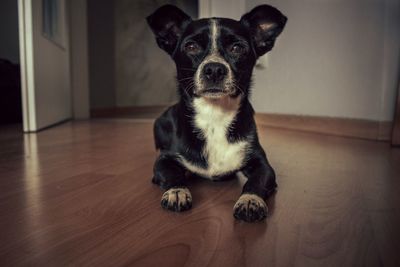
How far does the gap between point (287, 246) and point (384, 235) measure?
0.88 feet

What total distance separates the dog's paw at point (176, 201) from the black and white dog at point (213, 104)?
0.11 m

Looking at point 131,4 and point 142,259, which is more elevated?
point 131,4

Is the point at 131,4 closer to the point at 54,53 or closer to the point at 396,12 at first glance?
the point at 54,53

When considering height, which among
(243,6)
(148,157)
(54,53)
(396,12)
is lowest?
(148,157)

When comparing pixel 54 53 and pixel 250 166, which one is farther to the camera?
pixel 54 53

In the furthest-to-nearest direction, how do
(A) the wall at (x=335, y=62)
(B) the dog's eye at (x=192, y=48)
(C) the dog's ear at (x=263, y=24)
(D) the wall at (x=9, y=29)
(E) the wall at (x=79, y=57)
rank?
(E) the wall at (x=79, y=57), (D) the wall at (x=9, y=29), (A) the wall at (x=335, y=62), (C) the dog's ear at (x=263, y=24), (B) the dog's eye at (x=192, y=48)

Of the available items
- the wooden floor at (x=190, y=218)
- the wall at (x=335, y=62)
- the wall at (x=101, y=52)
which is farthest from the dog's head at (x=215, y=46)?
the wall at (x=101, y=52)

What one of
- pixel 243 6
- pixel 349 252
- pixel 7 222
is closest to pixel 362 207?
pixel 349 252

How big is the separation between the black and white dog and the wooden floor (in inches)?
3.5

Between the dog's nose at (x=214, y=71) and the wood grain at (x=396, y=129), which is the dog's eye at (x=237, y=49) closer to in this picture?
the dog's nose at (x=214, y=71)

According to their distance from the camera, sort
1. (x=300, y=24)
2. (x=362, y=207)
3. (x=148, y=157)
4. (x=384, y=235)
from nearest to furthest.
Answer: (x=384, y=235) → (x=362, y=207) → (x=148, y=157) → (x=300, y=24)

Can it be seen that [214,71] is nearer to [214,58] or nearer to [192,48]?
[214,58]

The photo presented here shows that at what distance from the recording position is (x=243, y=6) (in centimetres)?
397

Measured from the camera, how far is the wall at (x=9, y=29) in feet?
15.4
